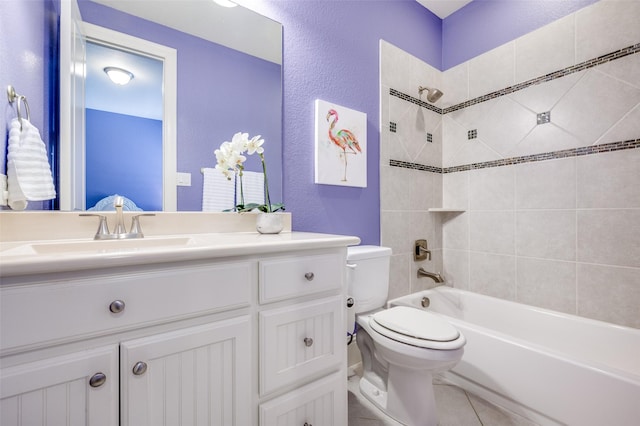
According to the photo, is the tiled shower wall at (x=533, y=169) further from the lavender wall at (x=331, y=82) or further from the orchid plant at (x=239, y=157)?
the orchid plant at (x=239, y=157)

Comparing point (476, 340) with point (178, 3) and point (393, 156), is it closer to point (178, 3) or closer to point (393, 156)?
point (393, 156)

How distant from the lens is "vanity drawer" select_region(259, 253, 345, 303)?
914 mm

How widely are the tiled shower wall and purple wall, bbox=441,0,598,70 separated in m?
0.08

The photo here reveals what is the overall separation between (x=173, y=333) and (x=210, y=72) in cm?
118

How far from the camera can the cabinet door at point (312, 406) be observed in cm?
93

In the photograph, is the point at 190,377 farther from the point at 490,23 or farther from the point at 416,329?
the point at 490,23

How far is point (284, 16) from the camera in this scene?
158cm

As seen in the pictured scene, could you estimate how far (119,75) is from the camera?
1155mm

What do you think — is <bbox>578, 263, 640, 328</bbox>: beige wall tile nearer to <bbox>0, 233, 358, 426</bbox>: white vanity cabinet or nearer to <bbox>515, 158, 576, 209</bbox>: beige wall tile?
<bbox>515, 158, 576, 209</bbox>: beige wall tile

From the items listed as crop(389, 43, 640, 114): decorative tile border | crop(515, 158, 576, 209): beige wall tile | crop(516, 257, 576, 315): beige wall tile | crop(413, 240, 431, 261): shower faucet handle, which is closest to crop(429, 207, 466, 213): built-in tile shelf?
crop(413, 240, 431, 261): shower faucet handle

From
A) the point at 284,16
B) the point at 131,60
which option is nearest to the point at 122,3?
the point at 131,60

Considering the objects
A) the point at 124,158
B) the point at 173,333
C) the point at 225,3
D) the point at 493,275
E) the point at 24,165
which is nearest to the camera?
the point at 173,333

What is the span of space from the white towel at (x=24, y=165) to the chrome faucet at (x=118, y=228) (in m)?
0.16

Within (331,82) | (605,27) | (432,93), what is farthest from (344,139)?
(605,27)
